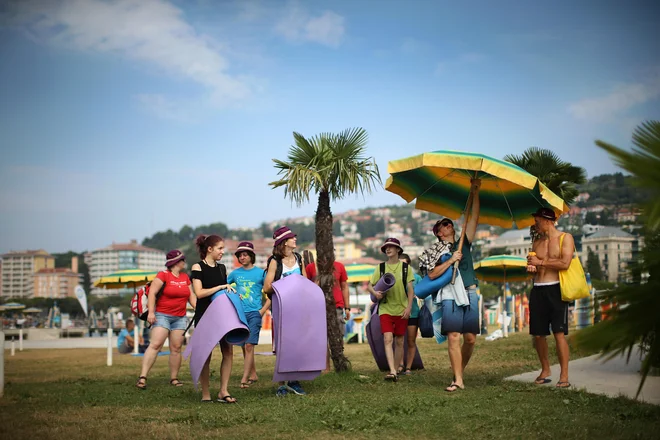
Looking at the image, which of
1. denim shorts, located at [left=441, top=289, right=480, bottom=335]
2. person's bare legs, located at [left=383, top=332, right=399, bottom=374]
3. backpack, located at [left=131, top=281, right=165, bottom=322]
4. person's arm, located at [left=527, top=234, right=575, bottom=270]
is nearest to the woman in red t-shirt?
backpack, located at [left=131, top=281, right=165, bottom=322]

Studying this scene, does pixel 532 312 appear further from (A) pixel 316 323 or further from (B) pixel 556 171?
(B) pixel 556 171

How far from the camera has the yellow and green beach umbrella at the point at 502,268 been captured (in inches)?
992

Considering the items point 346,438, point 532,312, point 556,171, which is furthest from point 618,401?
point 556,171

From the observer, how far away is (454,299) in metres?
8.71

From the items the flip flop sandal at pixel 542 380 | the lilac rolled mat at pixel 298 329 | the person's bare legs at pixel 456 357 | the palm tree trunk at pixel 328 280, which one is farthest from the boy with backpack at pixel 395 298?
the flip flop sandal at pixel 542 380

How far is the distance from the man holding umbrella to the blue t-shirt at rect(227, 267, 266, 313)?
2.15 metres

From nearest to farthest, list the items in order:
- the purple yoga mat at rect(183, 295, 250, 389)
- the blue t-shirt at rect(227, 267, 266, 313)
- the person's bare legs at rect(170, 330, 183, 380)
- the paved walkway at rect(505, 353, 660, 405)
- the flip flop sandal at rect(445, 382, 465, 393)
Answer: the paved walkway at rect(505, 353, 660, 405) → the purple yoga mat at rect(183, 295, 250, 389) → the flip flop sandal at rect(445, 382, 465, 393) → the blue t-shirt at rect(227, 267, 266, 313) → the person's bare legs at rect(170, 330, 183, 380)

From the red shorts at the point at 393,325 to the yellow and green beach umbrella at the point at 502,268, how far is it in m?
15.3

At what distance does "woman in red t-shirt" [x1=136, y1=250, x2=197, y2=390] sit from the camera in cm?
1018

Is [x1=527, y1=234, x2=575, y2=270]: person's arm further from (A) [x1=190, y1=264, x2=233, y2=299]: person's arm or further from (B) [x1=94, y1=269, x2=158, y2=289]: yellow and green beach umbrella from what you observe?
(B) [x1=94, y1=269, x2=158, y2=289]: yellow and green beach umbrella

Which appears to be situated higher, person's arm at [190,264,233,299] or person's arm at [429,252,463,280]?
person's arm at [429,252,463,280]

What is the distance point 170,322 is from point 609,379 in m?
6.03

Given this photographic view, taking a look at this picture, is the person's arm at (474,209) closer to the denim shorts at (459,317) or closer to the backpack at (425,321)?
the denim shorts at (459,317)

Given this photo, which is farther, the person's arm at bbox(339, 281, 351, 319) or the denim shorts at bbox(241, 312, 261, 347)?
the person's arm at bbox(339, 281, 351, 319)
